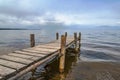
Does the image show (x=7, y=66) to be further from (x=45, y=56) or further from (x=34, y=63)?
(x=45, y=56)

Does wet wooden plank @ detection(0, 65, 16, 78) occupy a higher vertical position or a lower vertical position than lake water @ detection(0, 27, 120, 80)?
higher

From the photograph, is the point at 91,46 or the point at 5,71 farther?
the point at 91,46

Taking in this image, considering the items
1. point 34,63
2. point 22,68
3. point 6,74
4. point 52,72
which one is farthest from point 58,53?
point 6,74

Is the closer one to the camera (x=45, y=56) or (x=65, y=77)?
(x=45, y=56)

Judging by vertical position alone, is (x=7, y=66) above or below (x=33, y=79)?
above

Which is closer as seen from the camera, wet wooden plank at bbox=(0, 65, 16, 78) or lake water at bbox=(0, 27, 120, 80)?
wet wooden plank at bbox=(0, 65, 16, 78)

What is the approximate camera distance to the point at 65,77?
382 inches

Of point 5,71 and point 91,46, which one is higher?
point 5,71

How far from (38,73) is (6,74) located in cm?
546

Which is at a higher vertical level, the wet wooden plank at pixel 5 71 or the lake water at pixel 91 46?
the wet wooden plank at pixel 5 71

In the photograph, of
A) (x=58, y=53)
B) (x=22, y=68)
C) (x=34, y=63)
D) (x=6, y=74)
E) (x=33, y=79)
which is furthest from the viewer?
(x=58, y=53)

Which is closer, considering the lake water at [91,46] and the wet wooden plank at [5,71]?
the wet wooden plank at [5,71]

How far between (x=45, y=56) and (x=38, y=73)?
2.70 metres

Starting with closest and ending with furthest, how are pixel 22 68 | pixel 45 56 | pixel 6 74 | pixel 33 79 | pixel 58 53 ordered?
pixel 6 74 → pixel 22 68 → pixel 45 56 → pixel 33 79 → pixel 58 53
